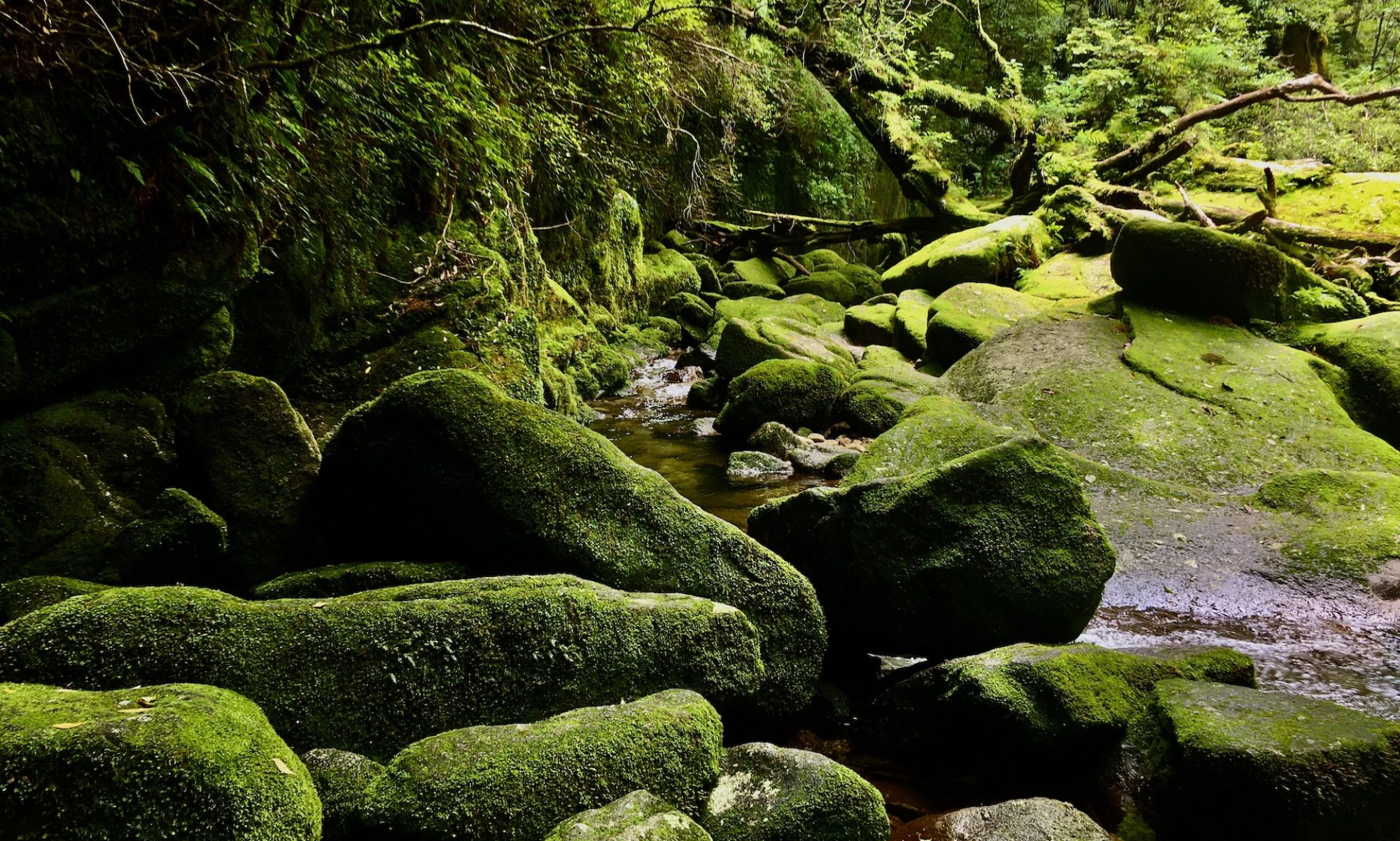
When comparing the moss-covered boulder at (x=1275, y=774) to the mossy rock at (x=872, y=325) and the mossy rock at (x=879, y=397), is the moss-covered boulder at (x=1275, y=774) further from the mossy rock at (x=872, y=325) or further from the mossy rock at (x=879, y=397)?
the mossy rock at (x=872, y=325)

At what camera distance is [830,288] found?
50.7 ft

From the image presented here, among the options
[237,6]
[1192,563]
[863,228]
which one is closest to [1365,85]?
[863,228]

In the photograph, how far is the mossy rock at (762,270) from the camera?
1684 centimetres

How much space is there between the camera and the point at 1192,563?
4.68 metres

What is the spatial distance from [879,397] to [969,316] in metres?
2.39

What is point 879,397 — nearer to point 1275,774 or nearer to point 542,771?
point 1275,774

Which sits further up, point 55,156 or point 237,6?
point 237,6

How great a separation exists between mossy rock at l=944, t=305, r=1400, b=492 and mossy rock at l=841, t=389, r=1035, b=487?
912 mm

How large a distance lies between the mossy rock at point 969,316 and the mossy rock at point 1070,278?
56 cm

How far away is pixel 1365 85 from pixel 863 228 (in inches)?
503

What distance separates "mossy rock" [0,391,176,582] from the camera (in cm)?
278

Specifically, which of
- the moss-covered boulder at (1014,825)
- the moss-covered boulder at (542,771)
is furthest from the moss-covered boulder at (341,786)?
the moss-covered boulder at (1014,825)

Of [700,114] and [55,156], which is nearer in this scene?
[55,156]

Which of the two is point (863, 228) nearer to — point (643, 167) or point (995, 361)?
point (643, 167)
